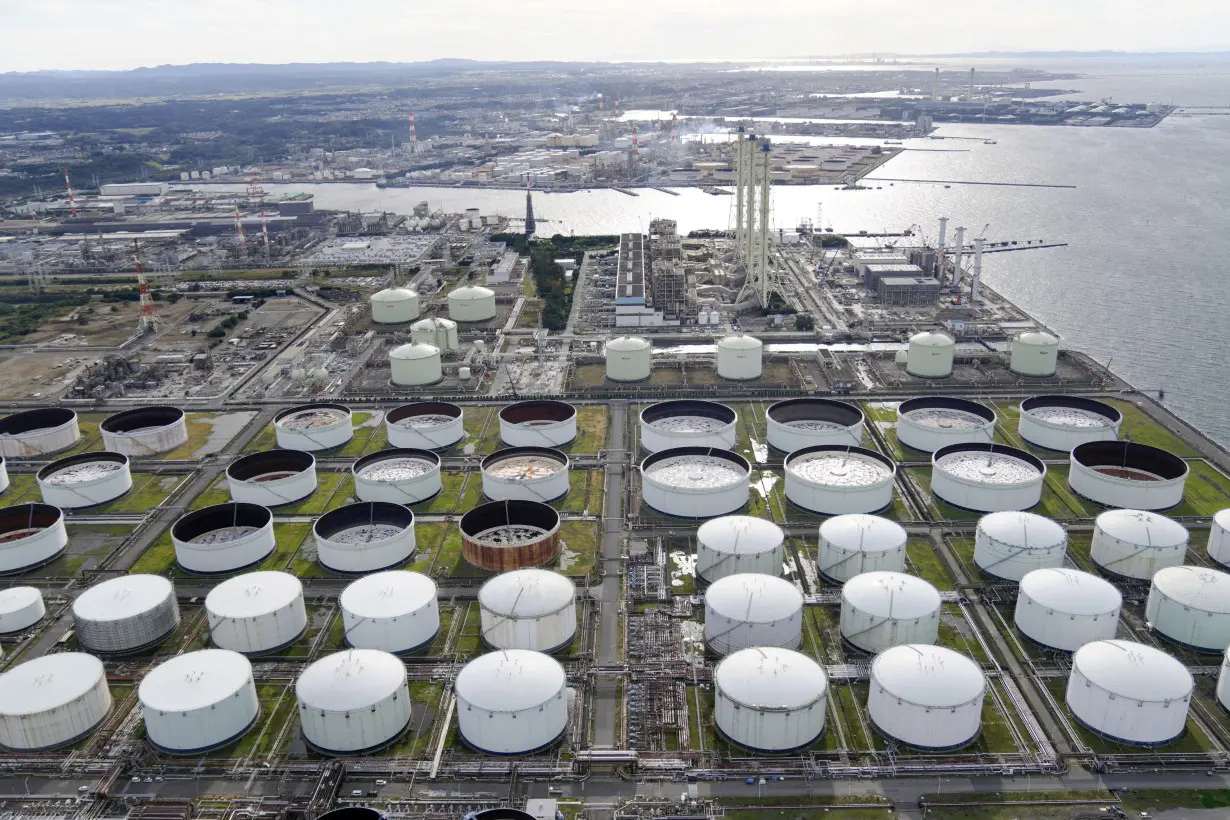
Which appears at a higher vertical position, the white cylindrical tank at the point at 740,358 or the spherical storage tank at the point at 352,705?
the white cylindrical tank at the point at 740,358

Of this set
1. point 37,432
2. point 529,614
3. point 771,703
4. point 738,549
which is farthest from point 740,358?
point 37,432

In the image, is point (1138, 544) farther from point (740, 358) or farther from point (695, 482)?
point (740, 358)

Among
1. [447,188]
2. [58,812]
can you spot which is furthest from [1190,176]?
[58,812]

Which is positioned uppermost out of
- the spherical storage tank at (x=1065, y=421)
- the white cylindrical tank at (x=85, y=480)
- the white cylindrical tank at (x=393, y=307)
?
the white cylindrical tank at (x=393, y=307)

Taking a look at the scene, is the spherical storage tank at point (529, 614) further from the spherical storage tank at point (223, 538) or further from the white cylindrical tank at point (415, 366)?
the white cylindrical tank at point (415, 366)

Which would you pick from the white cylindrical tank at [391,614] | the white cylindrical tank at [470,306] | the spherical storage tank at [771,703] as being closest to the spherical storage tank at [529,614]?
the white cylindrical tank at [391,614]

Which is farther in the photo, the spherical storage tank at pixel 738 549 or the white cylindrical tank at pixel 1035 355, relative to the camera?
the white cylindrical tank at pixel 1035 355

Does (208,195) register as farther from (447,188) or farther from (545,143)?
(545,143)
